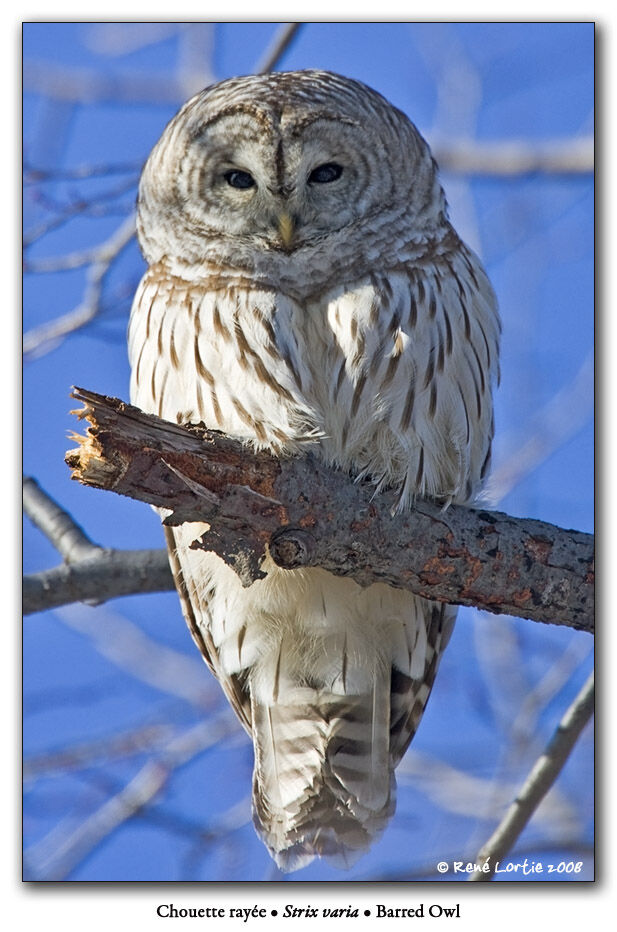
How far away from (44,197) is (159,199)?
400 millimetres

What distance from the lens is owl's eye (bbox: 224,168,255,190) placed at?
3.22 m

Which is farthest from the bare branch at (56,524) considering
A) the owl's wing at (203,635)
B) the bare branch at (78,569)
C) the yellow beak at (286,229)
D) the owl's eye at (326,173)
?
the owl's eye at (326,173)

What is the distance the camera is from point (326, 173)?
3248mm

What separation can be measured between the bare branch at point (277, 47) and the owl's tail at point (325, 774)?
1.81 m

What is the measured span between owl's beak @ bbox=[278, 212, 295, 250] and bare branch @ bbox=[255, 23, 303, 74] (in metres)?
0.53

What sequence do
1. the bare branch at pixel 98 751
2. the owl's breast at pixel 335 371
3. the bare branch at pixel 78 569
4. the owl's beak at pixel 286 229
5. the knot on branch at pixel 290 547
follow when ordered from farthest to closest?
the bare branch at pixel 98 751 → the bare branch at pixel 78 569 → the owl's beak at pixel 286 229 → the owl's breast at pixel 335 371 → the knot on branch at pixel 290 547

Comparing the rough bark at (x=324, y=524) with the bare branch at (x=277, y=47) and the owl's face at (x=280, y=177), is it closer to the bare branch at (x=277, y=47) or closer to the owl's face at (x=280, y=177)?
the owl's face at (x=280, y=177)

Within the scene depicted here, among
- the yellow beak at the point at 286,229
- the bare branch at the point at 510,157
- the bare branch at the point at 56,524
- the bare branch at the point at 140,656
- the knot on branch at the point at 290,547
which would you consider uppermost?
the bare branch at the point at 510,157

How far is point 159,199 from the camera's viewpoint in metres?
3.39

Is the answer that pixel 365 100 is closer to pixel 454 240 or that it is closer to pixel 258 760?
A: pixel 454 240

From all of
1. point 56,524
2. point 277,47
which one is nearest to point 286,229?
point 277,47

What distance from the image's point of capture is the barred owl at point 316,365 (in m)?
2.98

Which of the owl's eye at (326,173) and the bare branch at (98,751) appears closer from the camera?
the owl's eye at (326,173)

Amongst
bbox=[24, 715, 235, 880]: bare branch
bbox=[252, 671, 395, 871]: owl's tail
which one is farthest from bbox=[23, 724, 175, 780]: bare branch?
bbox=[252, 671, 395, 871]: owl's tail
